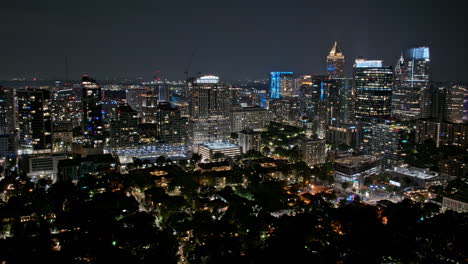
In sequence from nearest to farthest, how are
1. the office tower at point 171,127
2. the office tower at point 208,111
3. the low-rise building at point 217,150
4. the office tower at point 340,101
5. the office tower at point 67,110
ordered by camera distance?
the low-rise building at point 217,150 → the office tower at point 171,127 → the office tower at point 208,111 → the office tower at point 340,101 → the office tower at point 67,110

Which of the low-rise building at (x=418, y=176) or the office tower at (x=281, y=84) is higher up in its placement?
the office tower at (x=281, y=84)

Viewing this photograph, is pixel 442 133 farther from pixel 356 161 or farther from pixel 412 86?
pixel 412 86

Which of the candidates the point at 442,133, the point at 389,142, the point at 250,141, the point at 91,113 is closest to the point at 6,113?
the point at 91,113

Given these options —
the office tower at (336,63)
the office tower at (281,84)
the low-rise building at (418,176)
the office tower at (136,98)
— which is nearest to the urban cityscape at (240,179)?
the low-rise building at (418,176)

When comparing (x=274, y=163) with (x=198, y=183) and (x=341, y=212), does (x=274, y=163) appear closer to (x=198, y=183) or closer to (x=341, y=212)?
(x=198, y=183)

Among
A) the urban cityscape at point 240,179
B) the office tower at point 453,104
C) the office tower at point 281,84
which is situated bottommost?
the urban cityscape at point 240,179

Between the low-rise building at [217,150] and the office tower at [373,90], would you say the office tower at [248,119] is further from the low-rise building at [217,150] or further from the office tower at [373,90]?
the office tower at [373,90]
